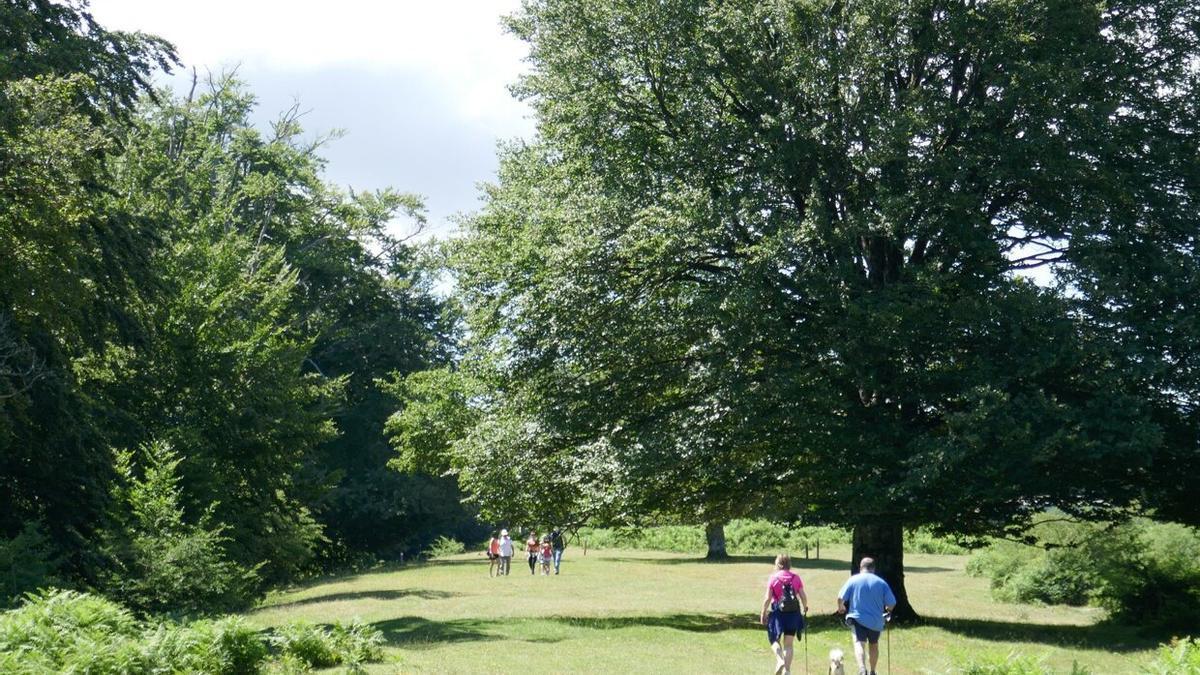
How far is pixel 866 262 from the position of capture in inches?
967

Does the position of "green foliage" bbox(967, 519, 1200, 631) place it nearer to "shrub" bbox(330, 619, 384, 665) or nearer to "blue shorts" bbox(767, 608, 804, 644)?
"blue shorts" bbox(767, 608, 804, 644)

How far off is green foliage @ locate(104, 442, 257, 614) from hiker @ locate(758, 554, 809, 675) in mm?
11859

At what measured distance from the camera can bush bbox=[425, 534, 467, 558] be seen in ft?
217

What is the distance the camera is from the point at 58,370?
2248cm

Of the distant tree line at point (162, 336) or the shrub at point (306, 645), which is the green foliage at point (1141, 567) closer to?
the shrub at point (306, 645)

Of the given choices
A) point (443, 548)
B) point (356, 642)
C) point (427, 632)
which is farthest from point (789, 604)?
point (443, 548)

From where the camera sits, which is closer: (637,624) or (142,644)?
(142,644)

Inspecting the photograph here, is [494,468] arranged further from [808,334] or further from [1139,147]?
[1139,147]

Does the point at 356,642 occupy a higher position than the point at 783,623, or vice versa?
the point at 783,623

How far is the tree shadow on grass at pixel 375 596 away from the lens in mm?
32188

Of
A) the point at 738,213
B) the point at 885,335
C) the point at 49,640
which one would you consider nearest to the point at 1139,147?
the point at 885,335

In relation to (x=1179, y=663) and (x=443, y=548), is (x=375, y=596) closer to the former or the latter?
(x=1179, y=663)

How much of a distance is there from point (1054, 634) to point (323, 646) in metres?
15.1

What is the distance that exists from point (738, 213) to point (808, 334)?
285 centimetres
